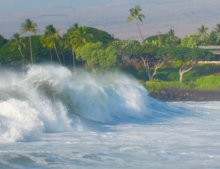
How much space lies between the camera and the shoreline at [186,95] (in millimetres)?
39969

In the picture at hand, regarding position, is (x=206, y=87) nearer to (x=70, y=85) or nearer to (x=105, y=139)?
(x=70, y=85)

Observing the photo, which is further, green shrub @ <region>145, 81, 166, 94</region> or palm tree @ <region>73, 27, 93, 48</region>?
palm tree @ <region>73, 27, 93, 48</region>

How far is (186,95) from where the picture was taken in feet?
134

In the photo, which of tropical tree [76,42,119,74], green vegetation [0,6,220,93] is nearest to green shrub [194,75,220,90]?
green vegetation [0,6,220,93]

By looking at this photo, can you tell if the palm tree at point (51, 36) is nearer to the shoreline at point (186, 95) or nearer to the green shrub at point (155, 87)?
the green shrub at point (155, 87)

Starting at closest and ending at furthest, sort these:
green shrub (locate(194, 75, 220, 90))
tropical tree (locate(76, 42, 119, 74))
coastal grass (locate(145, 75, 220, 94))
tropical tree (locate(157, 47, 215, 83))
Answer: green shrub (locate(194, 75, 220, 90)) < coastal grass (locate(145, 75, 220, 94)) < tropical tree (locate(76, 42, 119, 74)) < tropical tree (locate(157, 47, 215, 83))

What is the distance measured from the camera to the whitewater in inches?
308

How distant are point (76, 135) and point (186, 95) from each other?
31.5 metres

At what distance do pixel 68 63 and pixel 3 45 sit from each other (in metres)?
13.9

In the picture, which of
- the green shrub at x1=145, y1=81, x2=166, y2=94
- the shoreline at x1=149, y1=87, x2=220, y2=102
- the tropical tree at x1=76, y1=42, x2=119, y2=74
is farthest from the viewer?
the tropical tree at x1=76, y1=42, x2=119, y2=74

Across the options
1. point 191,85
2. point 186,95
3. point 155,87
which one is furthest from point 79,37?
point 186,95

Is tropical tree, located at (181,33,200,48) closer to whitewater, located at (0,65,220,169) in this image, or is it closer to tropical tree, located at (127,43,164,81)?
tropical tree, located at (127,43,164,81)

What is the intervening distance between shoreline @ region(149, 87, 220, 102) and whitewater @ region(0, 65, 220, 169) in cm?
2284

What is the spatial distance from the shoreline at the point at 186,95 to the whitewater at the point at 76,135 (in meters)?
22.8
